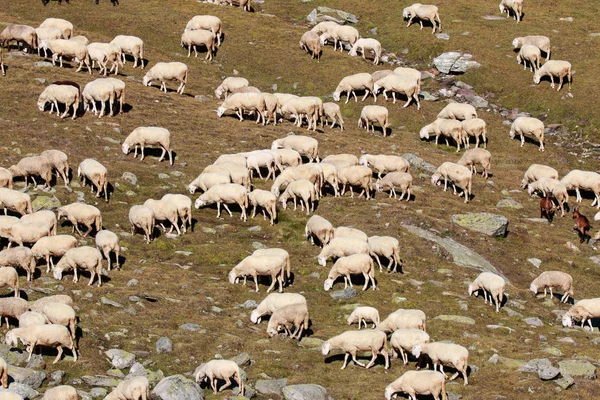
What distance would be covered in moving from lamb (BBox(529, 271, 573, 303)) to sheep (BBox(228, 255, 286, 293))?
8.01 m

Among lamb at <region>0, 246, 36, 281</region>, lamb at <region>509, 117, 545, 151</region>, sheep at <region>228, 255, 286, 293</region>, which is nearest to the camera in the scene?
lamb at <region>0, 246, 36, 281</region>

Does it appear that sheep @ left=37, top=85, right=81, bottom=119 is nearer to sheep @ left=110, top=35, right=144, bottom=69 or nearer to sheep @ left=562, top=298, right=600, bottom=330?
sheep @ left=110, top=35, right=144, bottom=69

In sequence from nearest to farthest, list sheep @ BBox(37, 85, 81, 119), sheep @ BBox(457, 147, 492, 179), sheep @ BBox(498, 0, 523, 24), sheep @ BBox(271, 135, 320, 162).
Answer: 1. sheep @ BBox(271, 135, 320, 162)
2. sheep @ BBox(37, 85, 81, 119)
3. sheep @ BBox(457, 147, 492, 179)
4. sheep @ BBox(498, 0, 523, 24)

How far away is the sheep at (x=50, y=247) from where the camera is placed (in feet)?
79.2

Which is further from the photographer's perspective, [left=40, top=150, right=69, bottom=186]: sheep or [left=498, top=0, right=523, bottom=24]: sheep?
[left=498, top=0, right=523, bottom=24]: sheep

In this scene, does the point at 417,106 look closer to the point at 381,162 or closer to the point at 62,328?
the point at 381,162

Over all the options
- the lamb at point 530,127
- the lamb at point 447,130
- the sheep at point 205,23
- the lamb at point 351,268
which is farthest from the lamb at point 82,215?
the sheep at point 205,23

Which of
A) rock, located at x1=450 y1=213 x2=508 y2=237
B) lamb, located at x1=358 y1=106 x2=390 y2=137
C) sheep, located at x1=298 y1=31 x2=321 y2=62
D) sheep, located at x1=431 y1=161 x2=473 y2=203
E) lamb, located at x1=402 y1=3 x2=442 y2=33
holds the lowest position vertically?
rock, located at x1=450 y1=213 x2=508 y2=237

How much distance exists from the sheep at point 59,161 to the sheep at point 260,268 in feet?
28.0

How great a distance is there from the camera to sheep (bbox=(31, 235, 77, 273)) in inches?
950

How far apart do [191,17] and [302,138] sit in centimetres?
2192

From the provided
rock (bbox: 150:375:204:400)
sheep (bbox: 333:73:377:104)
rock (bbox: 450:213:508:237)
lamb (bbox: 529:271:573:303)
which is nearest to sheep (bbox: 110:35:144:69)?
sheep (bbox: 333:73:377:104)

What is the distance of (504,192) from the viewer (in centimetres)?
3631

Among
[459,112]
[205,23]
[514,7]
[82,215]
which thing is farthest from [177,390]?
[514,7]
